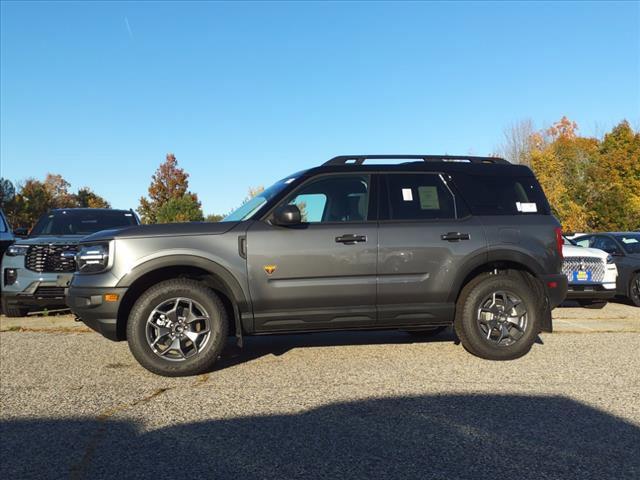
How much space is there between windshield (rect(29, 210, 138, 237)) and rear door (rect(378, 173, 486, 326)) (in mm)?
5841

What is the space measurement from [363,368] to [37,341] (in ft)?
13.8

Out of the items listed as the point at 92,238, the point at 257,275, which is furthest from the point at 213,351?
the point at 92,238

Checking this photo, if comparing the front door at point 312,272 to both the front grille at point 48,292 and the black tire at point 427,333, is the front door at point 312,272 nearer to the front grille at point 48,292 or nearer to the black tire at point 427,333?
the black tire at point 427,333

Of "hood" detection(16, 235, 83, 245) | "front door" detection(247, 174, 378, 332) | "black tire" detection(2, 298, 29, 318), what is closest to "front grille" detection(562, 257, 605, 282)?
"front door" detection(247, 174, 378, 332)

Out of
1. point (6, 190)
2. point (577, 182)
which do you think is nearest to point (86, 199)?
point (6, 190)

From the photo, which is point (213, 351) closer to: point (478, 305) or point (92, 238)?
point (92, 238)

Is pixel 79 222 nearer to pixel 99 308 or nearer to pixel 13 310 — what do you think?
pixel 13 310

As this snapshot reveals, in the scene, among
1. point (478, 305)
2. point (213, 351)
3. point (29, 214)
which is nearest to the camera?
point (213, 351)

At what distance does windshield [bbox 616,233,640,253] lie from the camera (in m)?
10.7

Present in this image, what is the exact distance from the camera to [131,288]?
4.91 meters

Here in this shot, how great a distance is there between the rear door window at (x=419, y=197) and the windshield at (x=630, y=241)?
7.15 metres

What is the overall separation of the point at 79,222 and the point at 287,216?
19.5 feet

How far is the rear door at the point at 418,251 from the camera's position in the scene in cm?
520

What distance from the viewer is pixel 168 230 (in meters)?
4.99
